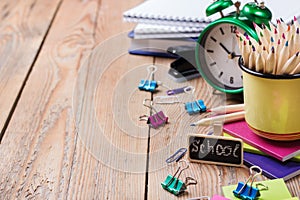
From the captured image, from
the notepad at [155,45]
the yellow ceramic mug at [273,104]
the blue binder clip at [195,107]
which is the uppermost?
the notepad at [155,45]

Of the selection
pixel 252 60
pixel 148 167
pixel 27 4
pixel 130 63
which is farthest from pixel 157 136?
pixel 27 4

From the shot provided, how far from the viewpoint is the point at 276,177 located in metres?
0.94

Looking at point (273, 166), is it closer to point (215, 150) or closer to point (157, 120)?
point (215, 150)

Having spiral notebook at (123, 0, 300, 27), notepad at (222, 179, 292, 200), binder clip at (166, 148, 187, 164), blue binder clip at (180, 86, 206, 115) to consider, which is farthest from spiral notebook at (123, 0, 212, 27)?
notepad at (222, 179, 292, 200)

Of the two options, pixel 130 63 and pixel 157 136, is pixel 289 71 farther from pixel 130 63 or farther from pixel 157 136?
pixel 130 63

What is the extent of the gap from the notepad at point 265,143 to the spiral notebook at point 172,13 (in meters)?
0.29

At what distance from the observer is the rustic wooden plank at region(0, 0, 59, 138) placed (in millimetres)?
1292

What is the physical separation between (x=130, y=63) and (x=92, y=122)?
26 cm

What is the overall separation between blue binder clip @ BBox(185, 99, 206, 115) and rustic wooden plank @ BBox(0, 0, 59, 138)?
34 centimetres

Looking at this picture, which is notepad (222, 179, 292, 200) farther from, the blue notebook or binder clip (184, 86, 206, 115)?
binder clip (184, 86, 206, 115)

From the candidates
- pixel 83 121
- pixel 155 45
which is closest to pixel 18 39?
pixel 155 45

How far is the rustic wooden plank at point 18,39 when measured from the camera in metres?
1.29

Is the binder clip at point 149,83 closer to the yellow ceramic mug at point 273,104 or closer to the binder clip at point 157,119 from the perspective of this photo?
the binder clip at point 157,119

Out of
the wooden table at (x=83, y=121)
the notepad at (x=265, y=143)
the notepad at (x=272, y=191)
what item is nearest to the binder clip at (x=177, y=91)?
the wooden table at (x=83, y=121)
